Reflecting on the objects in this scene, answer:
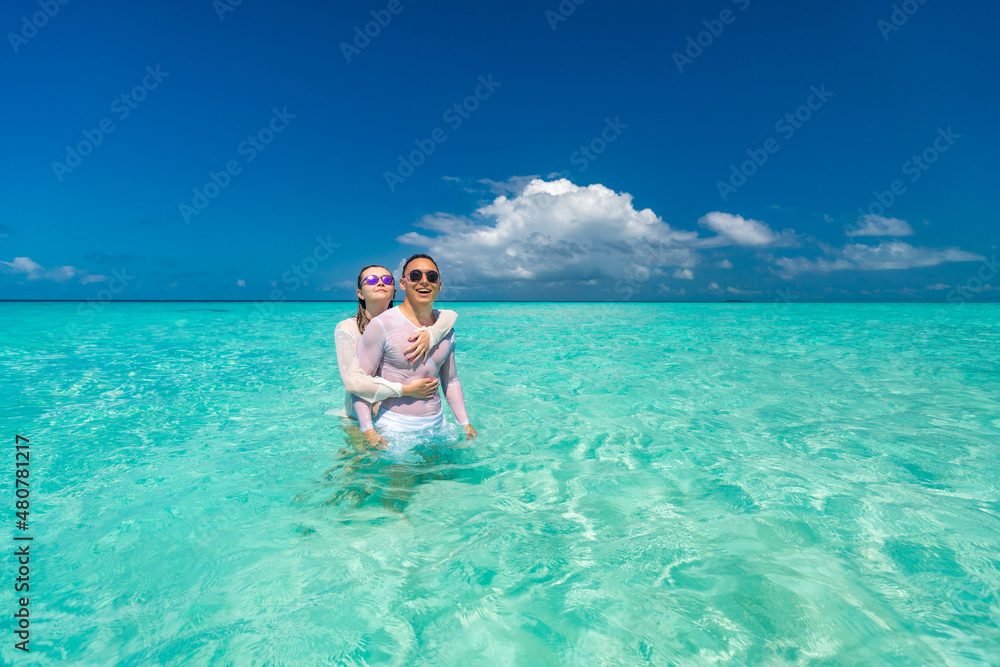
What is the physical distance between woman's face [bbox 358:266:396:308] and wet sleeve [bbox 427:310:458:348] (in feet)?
2.06

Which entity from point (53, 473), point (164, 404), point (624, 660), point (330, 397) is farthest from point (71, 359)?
point (624, 660)

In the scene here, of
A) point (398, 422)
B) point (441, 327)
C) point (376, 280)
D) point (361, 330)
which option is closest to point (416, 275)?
point (441, 327)

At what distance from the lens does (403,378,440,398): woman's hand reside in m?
3.61

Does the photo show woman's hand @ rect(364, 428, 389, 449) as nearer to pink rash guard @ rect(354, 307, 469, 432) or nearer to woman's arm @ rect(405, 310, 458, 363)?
pink rash guard @ rect(354, 307, 469, 432)

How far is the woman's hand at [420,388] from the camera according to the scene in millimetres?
3611

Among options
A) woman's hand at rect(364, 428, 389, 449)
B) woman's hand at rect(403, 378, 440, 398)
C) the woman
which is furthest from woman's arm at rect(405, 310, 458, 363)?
woman's hand at rect(364, 428, 389, 449)

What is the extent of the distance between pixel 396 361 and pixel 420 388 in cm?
28

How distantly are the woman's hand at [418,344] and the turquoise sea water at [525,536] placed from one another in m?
0.91

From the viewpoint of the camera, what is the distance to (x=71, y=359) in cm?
1223

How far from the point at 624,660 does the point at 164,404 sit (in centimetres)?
794

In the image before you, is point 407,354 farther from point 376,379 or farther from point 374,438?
point 374,438

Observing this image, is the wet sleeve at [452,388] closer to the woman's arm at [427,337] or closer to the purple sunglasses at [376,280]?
the woman's arm at [427,337]

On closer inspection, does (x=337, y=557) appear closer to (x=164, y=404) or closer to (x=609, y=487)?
(x=609, y=487)

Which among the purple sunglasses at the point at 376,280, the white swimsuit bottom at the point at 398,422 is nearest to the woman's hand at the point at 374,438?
the white swimsuit bottom at the point at 398,422
